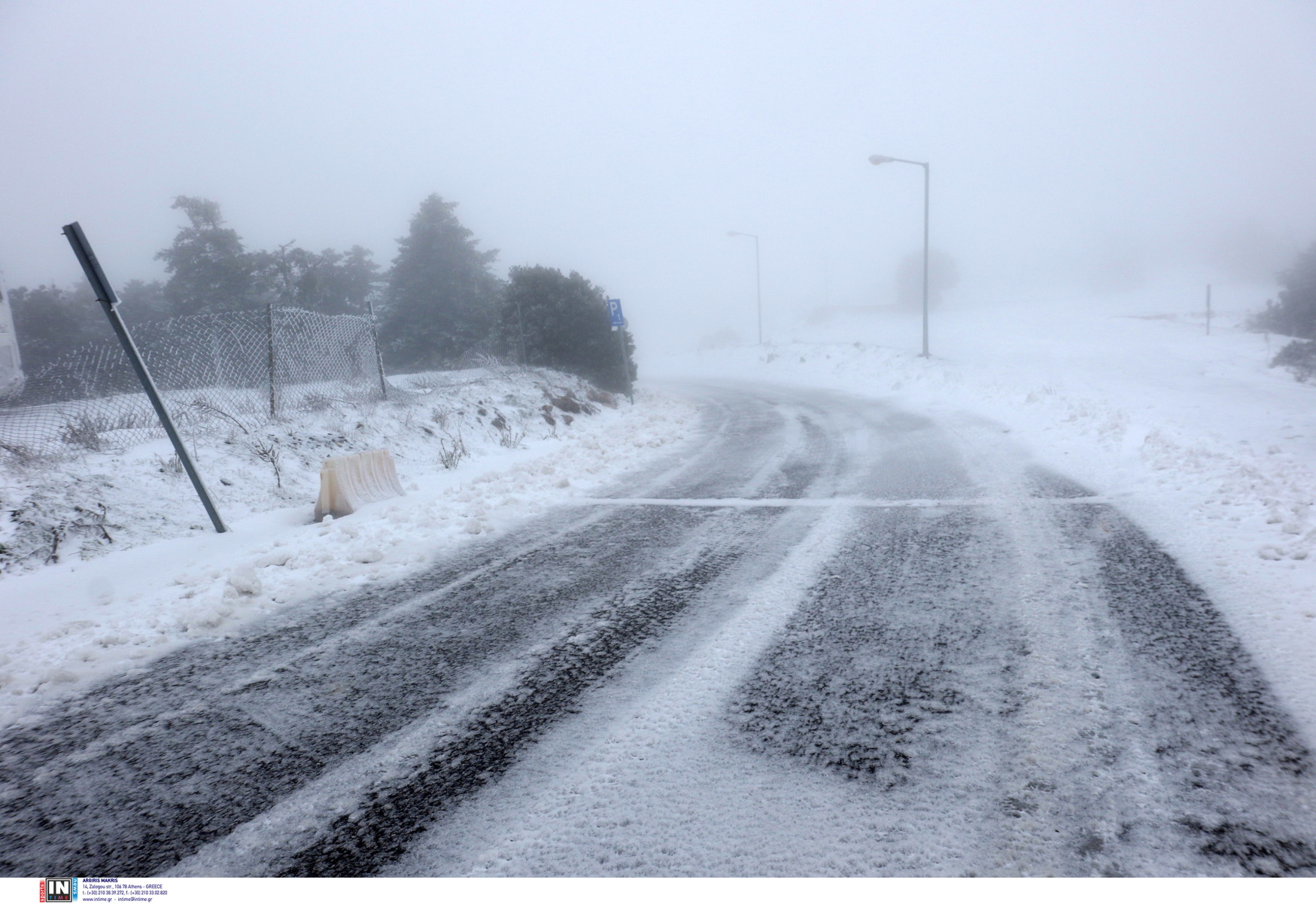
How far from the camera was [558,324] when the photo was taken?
1888 centimetres

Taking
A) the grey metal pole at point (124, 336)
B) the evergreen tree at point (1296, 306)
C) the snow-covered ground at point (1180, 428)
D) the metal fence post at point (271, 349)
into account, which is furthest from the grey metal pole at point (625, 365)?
the evergreen tree at point (1296, 306)

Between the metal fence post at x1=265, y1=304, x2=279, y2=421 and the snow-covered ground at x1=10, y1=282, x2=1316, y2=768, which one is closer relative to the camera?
the snow-covered ground at x1=10, y1=282, x2=1316, y2=768

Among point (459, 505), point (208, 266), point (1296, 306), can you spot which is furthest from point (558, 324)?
point (1296, 306)

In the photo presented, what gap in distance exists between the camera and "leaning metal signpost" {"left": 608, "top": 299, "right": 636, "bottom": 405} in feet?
57.3

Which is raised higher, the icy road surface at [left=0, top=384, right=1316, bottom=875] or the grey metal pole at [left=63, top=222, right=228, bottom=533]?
the grey metal pole at [left=63, top=222, right=228, bottom=533]

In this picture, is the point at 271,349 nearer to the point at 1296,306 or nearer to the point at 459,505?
the point at 459,505

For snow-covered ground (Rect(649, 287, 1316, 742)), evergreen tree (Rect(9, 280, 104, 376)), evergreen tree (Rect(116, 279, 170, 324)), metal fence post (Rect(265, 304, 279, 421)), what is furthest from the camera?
evergreen tree (Rect(116, 279, 170, 324))

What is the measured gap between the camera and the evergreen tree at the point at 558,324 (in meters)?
18.9

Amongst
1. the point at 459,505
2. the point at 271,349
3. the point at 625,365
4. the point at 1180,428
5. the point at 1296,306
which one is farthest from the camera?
the point at 1296,306

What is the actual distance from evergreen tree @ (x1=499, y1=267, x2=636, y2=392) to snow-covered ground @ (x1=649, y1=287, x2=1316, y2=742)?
8.35m

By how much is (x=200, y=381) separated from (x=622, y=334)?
11.6 metres

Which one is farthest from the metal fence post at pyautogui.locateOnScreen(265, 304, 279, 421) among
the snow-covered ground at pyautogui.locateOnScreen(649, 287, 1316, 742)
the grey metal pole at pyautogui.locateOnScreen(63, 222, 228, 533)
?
the snow-covered ground at pyautogui.locateOnScreen(649, 287, 1316, 742)

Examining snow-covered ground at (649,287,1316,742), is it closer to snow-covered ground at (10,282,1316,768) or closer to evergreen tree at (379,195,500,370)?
snow-covered ground at (10,282,1316,768)

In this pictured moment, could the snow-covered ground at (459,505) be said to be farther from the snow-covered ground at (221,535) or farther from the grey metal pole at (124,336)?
the grey metal pole at (124,336)
